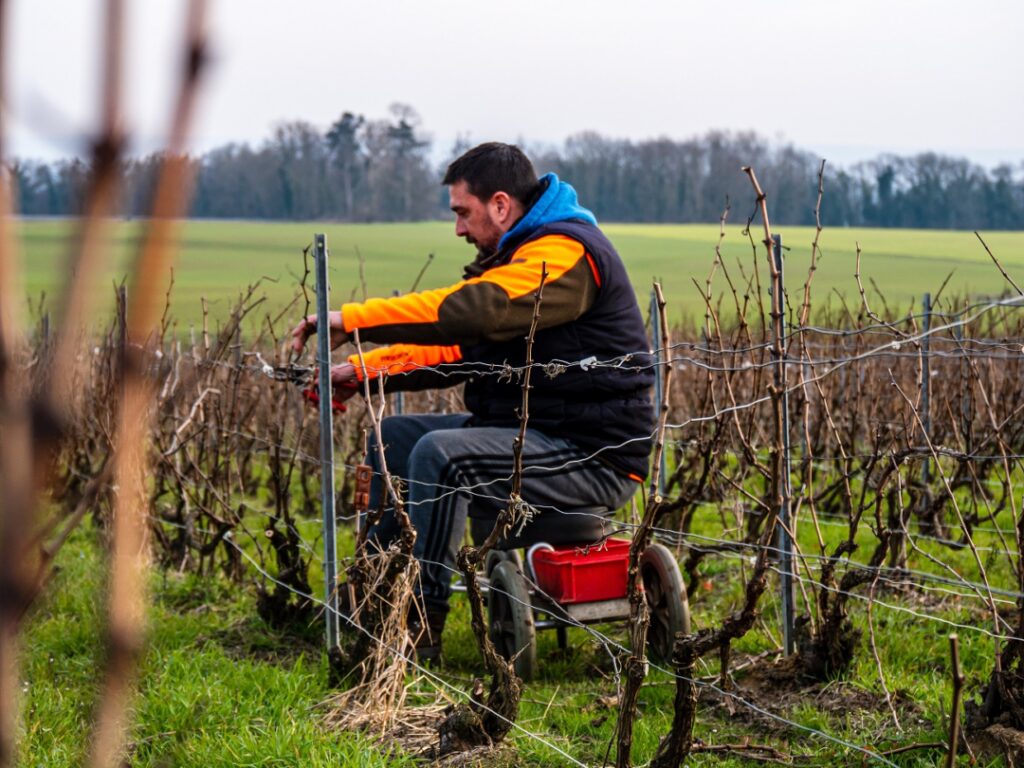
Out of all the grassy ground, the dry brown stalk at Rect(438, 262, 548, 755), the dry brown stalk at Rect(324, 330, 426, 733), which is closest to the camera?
the dry brown stalk at Rect(438, 262, 548, 755)

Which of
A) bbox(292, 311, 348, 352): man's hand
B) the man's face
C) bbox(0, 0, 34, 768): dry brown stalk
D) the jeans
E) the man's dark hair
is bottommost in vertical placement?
the jeans

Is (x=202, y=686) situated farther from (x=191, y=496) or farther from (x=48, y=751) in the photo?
(x=191, y=496)

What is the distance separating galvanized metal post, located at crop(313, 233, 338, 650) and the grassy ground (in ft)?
0.78

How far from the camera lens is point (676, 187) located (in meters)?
55.0

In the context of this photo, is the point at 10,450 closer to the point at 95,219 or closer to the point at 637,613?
the point at 95,219

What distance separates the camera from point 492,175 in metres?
3.92

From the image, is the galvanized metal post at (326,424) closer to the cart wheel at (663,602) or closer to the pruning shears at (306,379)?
the pruning shears at (306,379)

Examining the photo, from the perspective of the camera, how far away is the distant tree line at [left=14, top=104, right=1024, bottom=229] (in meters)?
46.8

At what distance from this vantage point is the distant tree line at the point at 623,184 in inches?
1843

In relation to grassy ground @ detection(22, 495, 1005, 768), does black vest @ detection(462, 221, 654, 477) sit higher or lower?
higher

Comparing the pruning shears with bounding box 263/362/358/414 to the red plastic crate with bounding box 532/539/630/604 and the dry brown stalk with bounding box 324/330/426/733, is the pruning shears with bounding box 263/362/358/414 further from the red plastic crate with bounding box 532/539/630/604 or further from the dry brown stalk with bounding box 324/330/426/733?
the red plastic crate with bounding box 532/539/630/604

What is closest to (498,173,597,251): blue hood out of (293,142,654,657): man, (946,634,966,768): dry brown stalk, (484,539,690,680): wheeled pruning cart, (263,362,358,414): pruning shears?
(293,142,654,657): man

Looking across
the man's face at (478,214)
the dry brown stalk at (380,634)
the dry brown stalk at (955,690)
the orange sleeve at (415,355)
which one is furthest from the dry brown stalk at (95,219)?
the orange sleeve at (415,355)

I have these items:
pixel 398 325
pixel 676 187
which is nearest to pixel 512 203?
pixel 398 325
